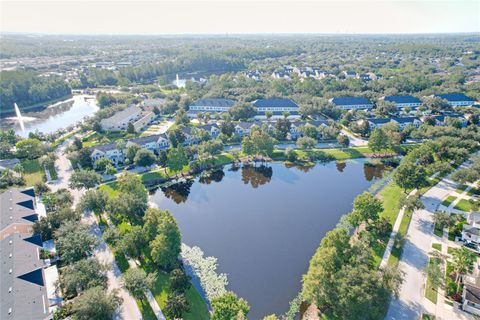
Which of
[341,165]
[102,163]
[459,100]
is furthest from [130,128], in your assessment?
[459,100]

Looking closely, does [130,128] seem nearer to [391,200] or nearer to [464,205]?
[391,200]

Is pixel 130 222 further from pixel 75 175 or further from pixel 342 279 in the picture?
pixel 342 279

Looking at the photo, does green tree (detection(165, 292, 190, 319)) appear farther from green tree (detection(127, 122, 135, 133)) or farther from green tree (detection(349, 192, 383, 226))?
green tree (detection(127, 122, 135, 133))

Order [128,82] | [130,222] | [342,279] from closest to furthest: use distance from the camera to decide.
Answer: [342,279] < [130,222] < [128,82]

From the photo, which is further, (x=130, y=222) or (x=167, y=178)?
(x=167, y=178)

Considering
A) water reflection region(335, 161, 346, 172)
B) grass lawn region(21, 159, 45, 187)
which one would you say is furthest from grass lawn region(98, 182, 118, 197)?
water reflection region(335, 161, 346, 172)

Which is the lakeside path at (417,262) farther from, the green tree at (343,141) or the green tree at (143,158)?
the green tree at (143,158)

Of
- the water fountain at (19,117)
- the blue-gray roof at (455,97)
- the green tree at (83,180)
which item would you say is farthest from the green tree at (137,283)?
the blue-gray roof at (455,97)

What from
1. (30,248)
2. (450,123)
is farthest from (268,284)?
(450,123)
